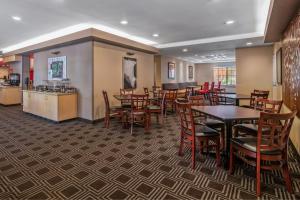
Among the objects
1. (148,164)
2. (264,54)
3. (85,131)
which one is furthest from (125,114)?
(264,54)

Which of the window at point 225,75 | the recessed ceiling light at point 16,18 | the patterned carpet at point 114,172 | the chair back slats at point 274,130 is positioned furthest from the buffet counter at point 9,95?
the window at point 225,75

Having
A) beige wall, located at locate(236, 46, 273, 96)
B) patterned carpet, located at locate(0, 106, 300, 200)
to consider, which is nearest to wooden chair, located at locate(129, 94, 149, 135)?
patterned carpet, located at locate(0, 106, 300, 200)

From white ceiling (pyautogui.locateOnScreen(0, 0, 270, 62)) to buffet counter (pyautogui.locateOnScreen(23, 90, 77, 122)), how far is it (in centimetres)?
191

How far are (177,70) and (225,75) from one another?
547cm

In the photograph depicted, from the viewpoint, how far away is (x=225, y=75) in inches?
598

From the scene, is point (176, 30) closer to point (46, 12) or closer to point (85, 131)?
point (46, 12)

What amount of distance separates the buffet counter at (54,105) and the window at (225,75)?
497 inches

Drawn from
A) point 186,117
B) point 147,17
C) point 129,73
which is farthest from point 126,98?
point 186,117

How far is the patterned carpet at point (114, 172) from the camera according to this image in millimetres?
2047

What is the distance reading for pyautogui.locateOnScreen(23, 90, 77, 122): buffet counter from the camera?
522 cm

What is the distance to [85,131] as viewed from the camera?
14.9 feet

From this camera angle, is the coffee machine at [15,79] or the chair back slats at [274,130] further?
the coffee machine at [15,79]

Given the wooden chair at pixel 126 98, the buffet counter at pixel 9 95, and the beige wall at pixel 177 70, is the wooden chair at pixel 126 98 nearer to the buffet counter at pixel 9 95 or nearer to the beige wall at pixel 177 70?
the beige wall at pixel 177 70

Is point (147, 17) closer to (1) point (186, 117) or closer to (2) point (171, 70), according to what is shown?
(1) point (186, 117)
